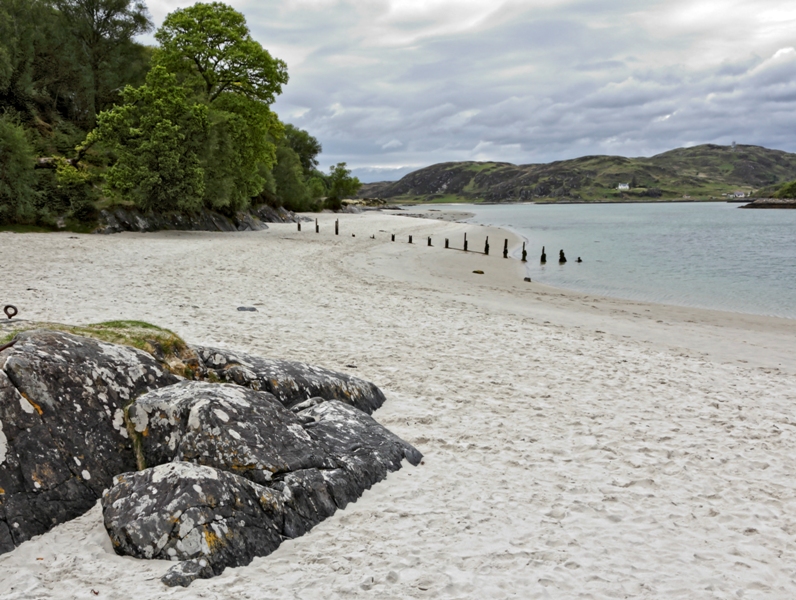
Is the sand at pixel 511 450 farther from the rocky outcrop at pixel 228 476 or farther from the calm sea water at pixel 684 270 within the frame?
the calm sea water at pixel 684 270

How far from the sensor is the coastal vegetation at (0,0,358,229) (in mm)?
33875

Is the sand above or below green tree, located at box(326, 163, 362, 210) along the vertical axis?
below

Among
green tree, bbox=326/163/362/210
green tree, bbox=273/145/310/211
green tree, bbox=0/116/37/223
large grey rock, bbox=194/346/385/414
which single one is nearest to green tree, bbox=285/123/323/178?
green tree, bbox=326/163/362/210

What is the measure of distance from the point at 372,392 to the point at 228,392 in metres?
2.99

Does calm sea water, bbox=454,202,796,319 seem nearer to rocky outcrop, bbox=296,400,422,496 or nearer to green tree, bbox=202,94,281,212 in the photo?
green tree, bbox=202,94,281,212

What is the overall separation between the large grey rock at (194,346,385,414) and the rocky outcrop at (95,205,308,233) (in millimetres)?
31992

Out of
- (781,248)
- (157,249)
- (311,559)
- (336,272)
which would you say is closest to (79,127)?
(157,249)

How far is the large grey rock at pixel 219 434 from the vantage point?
4.99m

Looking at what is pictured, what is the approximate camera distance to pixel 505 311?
1714 centimetres

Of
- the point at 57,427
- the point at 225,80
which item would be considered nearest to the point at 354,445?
the point at 57,427

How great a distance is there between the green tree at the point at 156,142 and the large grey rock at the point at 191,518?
3360cm

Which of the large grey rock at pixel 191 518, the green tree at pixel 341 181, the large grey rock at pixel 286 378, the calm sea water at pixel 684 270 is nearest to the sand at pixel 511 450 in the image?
the large grey rock at pixel 191 518

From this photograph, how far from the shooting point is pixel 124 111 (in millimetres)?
34562

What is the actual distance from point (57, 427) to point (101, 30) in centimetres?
5678
